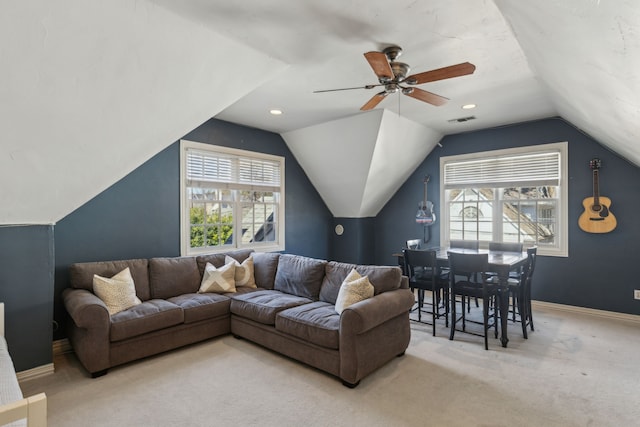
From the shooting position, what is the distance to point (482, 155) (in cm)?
530

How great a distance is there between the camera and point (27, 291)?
2820 mm

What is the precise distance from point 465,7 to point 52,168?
320cm

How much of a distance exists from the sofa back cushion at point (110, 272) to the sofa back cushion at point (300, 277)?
146 centimetres

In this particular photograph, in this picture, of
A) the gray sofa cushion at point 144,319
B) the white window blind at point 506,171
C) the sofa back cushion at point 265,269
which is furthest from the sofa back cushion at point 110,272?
the white window blind at point 506,171

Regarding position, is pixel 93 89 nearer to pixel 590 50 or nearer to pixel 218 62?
pixel 218 62

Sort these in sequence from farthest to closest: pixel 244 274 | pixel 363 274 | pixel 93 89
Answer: pixel 244 274
pixel 363 274
pixel 93 89

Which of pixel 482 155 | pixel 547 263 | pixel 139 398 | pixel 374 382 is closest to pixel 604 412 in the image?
pixel 374 382

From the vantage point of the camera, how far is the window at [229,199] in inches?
173

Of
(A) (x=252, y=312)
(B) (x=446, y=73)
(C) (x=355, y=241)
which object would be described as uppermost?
(B) (x=446, y=73)

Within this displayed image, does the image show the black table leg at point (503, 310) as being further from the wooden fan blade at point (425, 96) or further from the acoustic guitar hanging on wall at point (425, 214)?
the acoustic guitar hanging on wall at point (425, 214)

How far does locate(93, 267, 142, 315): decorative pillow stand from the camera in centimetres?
308

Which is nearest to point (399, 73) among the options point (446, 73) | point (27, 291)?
point (446, 73)

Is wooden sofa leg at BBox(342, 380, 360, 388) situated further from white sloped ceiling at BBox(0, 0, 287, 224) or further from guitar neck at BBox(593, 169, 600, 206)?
guitar neck at BBox(593, 169, 600, 206)

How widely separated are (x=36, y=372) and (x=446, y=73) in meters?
4.13
